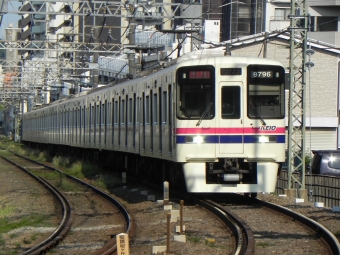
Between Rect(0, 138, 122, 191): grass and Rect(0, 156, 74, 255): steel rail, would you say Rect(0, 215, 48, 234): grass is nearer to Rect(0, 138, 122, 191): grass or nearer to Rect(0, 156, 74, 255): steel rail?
Rect(0, 156, 74, 255): steel rail

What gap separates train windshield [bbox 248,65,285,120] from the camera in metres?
12.9

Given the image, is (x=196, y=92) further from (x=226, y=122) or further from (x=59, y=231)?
(x=59, y=231)

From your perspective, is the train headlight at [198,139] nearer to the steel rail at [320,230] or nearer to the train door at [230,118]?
the train door at [230,118]

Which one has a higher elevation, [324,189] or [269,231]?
[269,231]

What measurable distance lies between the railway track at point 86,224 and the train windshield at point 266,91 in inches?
115

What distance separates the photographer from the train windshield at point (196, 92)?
12.7 m

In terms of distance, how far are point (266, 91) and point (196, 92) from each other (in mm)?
1247

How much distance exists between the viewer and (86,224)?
11.7 metres

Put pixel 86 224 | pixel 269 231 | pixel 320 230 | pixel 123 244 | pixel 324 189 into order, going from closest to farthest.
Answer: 1. pixel 123 244
2. pixel 320 230
3. pixel 269 231
4. pixel 86 224
5. pixel 324 189

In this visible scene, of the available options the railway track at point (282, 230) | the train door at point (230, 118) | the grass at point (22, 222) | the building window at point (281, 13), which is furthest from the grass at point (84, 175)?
the building window at point (281, 13)

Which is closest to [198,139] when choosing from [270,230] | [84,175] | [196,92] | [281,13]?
[196,92]

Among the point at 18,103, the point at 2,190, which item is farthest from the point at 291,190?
the point at 18,103

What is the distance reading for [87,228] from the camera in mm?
11172

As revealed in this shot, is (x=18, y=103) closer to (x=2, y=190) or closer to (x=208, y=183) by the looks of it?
(x=2, y=190)
